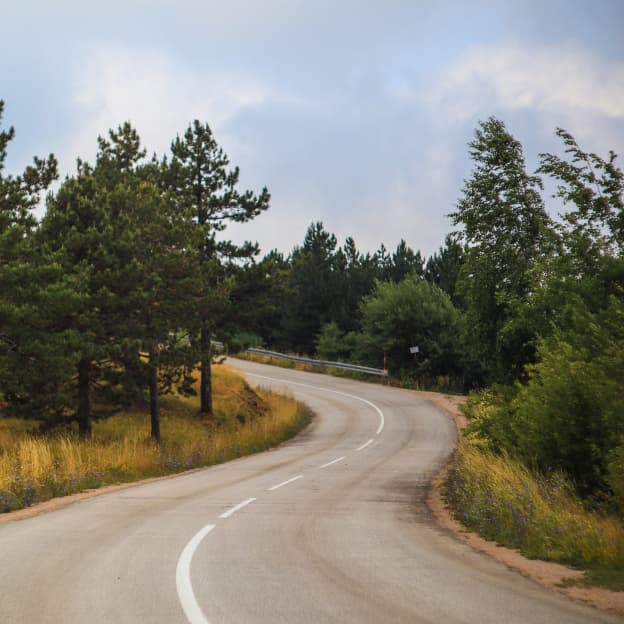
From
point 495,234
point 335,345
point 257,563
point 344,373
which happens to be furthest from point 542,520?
point 335,345

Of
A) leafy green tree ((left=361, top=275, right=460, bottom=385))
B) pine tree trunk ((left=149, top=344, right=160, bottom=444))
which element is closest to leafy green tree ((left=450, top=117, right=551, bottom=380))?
pine tree trunk ((left=149, top=344, right=160, bottom=444))

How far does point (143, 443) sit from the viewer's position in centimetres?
2581

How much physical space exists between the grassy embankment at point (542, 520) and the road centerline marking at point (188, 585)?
3805 mm

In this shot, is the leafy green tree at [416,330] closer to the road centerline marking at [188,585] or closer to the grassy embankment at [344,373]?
the grassy embankment at [344,373]

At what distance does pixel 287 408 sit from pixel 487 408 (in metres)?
21.9

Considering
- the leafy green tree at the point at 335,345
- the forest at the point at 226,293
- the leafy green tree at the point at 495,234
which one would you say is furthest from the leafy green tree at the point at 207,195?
the leafy green tree at the point at 335,345

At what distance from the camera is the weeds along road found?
6.27m

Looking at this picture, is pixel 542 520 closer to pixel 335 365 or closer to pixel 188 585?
pixel 188 585

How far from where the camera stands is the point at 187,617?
607 centimetres

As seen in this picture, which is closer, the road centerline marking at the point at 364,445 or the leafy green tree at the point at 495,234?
the leafy green tree at the point at 495,234

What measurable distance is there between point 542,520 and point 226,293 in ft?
70.2

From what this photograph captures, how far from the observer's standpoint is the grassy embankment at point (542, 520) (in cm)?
854

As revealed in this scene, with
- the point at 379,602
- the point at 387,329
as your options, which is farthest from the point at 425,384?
the point at 379,602

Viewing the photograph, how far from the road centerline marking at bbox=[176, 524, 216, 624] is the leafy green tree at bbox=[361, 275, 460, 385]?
43.8 m
